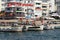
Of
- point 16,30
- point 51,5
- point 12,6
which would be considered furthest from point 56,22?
point 51,5

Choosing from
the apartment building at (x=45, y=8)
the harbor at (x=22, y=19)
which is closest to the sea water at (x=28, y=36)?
the harbor at (x=22, y=19)

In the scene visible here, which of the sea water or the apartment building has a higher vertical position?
the apartment building

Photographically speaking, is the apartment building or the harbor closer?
the harbor

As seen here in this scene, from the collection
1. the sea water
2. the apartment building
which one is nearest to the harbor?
the sea water

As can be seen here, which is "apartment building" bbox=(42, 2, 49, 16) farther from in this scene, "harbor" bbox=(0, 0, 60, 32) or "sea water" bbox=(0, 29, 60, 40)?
"sea water" bbox=(0, 29, 60, 40)

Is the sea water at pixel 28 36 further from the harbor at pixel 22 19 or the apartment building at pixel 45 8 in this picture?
the apartment building at pixel 45 8

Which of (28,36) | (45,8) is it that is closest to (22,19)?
(28,36)

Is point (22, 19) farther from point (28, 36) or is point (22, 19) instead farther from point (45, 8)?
point (45, 8)

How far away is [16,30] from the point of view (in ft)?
200

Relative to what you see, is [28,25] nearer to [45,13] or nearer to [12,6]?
[12,6]

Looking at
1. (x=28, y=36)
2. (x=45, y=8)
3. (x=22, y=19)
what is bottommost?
(x=28, y=36)

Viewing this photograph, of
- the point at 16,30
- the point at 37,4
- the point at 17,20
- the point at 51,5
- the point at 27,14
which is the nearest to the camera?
the point at 16,30

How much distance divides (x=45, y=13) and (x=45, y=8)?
1514 mm

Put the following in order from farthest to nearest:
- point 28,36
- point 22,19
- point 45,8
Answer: point 45,8 → point 22,19 → point 28,36
